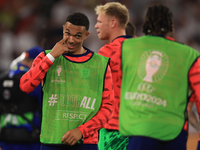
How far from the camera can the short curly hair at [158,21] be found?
9.09 feet

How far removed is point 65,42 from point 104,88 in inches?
23.2

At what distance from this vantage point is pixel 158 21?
2.78 meters

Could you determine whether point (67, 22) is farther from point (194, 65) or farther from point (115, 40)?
point (194, 65)

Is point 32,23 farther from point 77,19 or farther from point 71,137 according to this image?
point 71,137

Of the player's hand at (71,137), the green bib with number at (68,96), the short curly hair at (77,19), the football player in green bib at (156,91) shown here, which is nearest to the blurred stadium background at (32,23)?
the short curly hair at (77,19)

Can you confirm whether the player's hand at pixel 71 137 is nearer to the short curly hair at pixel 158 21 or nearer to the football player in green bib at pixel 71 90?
the football player in green bib at pixel 71 90

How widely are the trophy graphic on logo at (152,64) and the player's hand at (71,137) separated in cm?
86

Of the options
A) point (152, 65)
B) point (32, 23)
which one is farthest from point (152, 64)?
point (32, 23)

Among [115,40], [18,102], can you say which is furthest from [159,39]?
[18,102]

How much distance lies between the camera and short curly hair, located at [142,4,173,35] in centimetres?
277

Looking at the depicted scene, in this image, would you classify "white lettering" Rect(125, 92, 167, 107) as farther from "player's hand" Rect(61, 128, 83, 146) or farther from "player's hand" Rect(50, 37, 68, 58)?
"player's hand" Rect(50, 37, 68, 58)

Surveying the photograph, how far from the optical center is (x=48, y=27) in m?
9.82

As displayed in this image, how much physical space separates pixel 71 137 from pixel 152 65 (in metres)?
0.99

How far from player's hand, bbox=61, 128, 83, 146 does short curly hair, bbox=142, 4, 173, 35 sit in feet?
3.60
